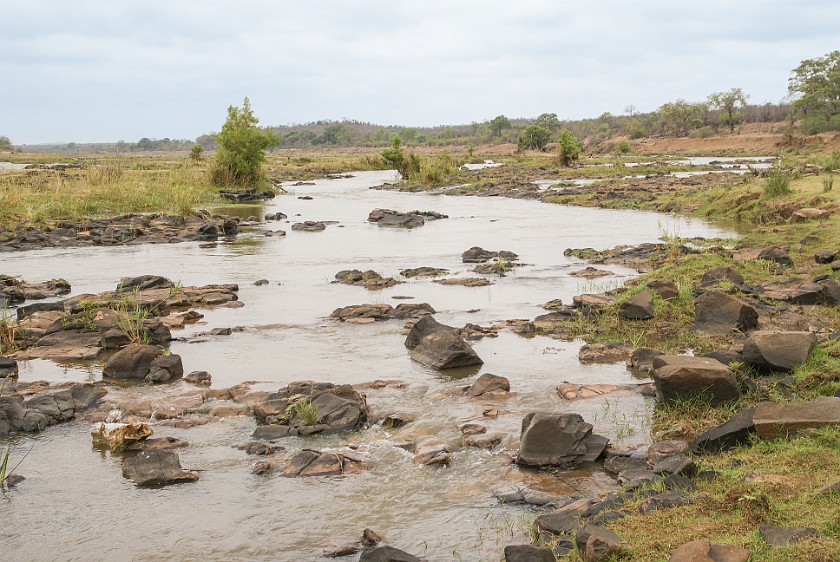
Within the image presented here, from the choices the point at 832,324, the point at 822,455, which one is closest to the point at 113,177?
the point at 832,324

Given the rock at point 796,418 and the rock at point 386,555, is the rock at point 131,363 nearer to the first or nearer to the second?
the rock at point 386,555

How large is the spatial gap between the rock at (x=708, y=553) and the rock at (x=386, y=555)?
59.9 inches

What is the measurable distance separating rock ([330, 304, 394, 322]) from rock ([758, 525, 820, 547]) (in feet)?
27.0

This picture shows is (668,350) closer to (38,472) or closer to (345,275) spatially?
(38,472)

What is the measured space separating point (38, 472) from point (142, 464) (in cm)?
92

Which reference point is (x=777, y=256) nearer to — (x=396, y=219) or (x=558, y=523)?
(x=558, y=523)

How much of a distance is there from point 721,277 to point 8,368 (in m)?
9.88

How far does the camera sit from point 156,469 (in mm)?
6438

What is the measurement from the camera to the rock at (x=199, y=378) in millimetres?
9031

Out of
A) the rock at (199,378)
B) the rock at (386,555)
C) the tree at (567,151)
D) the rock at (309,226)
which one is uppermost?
→ the tree at (567,151)

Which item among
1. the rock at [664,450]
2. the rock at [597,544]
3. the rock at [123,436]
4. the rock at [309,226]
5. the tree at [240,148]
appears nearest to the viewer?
the rock at [597,544]

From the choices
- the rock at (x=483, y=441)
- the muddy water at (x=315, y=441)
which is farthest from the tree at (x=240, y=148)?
the rock at (x=483, y=441)

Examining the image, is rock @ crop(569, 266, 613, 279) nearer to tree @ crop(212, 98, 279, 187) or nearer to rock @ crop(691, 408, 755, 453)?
rock @ crop(691, 408, 755, 453)

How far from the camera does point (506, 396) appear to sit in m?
8.25
